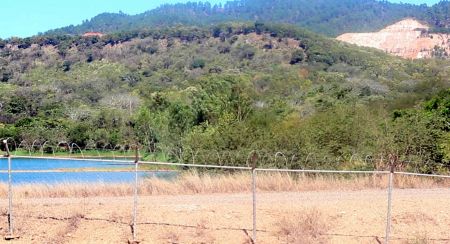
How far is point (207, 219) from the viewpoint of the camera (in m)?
13.0

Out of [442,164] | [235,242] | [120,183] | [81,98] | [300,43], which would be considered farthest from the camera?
[300,43]

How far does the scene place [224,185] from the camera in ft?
53.8

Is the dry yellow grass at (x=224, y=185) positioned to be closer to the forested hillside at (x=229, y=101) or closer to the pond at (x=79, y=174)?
the pond at (x=79, y=174)

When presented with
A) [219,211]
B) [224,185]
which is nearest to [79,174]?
[224,185]

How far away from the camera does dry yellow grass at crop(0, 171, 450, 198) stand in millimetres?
15461

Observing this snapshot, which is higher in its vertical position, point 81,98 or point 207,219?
point 207,219

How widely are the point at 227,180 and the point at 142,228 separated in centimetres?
460

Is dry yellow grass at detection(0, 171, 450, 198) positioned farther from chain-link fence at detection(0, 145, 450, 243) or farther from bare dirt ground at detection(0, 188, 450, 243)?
bare dirt ground at detection(0, 188, 450, 243)

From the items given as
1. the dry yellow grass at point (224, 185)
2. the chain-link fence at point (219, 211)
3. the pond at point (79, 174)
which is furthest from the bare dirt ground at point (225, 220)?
the pond at point (79, 174)

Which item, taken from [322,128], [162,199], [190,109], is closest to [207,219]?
[162,199]

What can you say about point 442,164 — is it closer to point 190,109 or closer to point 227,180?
point 227,180

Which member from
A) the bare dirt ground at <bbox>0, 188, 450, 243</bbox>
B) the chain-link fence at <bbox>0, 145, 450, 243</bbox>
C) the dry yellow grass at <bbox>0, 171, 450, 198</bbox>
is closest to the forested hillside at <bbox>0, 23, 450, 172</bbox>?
the dry yellow grass at <bbox>0, 171, 450, 198</bbox>

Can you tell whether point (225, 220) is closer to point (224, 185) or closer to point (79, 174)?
point (224, 185)

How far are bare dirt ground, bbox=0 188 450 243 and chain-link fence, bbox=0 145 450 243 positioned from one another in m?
0.02
